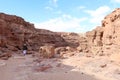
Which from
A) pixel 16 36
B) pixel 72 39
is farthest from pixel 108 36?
pixel 72 39

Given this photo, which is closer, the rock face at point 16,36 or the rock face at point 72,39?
the rock face at point 72,39

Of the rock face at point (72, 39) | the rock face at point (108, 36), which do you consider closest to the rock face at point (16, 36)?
the rock face at point (72, 39)

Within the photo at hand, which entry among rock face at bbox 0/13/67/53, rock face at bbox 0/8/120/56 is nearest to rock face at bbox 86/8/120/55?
rock face at bbox 0/8/120/56

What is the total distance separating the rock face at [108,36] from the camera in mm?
18231

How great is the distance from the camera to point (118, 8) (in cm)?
2002

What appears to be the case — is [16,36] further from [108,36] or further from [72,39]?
[108,36]

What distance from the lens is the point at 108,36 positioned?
762 inches

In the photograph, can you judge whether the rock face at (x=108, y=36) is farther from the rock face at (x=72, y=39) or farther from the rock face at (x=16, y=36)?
the rock face at (x=16, y=36)

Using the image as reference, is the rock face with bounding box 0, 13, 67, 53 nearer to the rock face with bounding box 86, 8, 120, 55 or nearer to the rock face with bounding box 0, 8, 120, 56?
the rock face with bounding box 0, 8, 120, 56

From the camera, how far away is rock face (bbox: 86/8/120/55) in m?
18.2

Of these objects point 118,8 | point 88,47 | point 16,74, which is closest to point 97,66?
point 16,74

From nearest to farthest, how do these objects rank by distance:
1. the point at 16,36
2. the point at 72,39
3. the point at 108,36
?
the point at 108,36
the point at 16,36
the point at 72,39

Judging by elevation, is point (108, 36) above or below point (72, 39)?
above

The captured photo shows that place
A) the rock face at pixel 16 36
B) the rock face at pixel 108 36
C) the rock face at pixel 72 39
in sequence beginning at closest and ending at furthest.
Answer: the rock face at pixel 108 36, the rock face at pixel 72 39, the rock face at pixel 16 36
